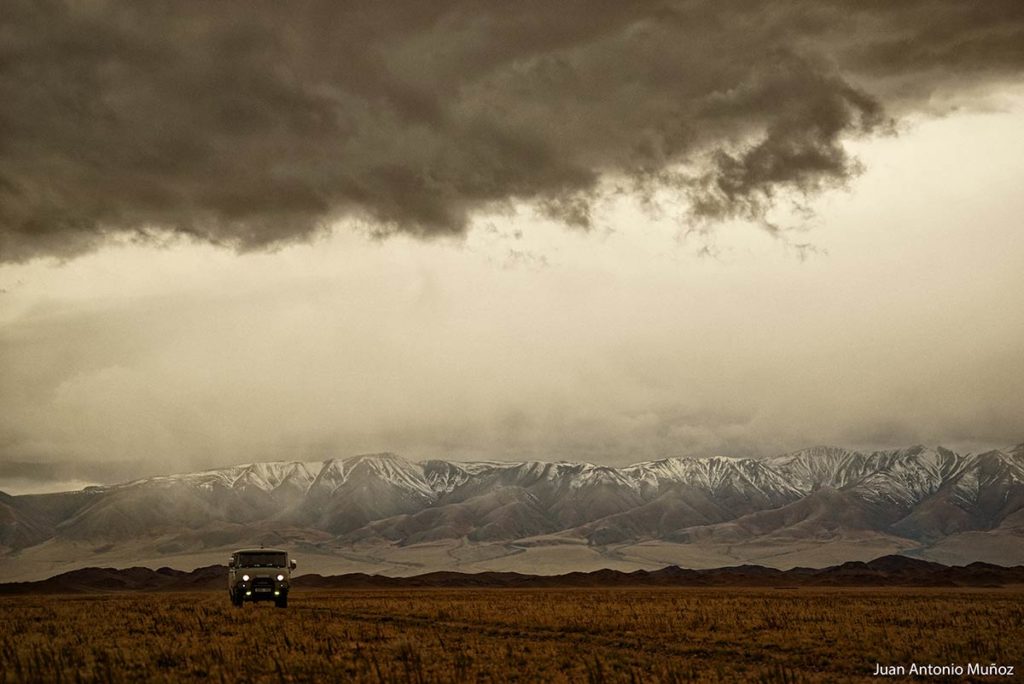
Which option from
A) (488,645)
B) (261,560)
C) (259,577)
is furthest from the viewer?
(261,560)

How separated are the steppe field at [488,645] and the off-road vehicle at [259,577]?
149 cm

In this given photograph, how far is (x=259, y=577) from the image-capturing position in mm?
53688

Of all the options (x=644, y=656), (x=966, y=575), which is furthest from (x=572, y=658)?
(x=966, y=575)

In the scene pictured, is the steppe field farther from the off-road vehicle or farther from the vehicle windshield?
the vehicle windshield

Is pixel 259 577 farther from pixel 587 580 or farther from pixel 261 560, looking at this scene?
pixel 587 580

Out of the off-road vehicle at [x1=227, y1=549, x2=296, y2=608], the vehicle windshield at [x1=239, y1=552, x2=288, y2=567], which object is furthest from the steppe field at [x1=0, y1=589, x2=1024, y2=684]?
the vehicle windshield at [x1=239, y1=552, x2=288, y2=567]

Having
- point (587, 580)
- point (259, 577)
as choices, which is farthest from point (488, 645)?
point (587, 580)

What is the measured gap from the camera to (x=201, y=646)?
33.0 meters

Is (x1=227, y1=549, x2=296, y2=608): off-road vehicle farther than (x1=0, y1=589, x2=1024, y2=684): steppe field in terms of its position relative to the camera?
Yes

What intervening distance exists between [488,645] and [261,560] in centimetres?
2346

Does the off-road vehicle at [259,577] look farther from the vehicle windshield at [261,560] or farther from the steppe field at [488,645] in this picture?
the steppe field at [488,645]

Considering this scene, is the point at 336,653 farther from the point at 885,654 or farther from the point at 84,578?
the point at 84,578

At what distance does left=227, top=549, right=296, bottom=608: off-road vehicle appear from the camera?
53.5m

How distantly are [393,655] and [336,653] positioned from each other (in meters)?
1.74
